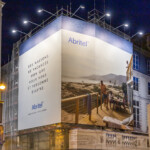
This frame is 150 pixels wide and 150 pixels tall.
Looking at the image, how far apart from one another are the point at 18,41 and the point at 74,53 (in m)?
9.86

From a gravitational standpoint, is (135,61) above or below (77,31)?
below

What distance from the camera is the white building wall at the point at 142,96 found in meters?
33.4

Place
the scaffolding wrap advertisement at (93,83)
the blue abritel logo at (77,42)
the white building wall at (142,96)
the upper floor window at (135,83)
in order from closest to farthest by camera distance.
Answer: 1. the scaffolding wrap advertisement at (93,83)
2. the blue abritel logo at (77,42)
3. the white building wall at (142,96)
4. the upper floor window at (135,83)

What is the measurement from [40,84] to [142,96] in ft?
40.0

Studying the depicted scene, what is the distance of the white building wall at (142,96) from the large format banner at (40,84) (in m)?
10.6

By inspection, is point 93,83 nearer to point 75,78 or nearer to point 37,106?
point 75,78

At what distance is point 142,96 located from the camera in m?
34.6

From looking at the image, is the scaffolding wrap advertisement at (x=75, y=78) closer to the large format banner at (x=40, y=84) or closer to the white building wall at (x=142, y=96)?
the large format banner at (x=40, y=84)

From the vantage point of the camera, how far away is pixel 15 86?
1377 inches

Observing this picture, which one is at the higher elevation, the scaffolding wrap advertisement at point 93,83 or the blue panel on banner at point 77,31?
the blue panel on banner at point 77,31

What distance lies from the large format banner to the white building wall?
10610 mm

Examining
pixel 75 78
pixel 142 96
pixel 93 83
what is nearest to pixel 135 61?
pixel 142 96

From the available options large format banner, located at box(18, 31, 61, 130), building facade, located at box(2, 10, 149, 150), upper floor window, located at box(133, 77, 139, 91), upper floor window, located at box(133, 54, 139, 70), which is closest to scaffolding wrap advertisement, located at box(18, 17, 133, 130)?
large format banner, located at box(18, 31, 61, 130)

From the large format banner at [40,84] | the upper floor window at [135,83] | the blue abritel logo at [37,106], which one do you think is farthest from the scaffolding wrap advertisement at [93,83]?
the upper floor window at [135,83]
